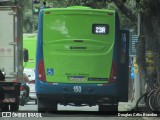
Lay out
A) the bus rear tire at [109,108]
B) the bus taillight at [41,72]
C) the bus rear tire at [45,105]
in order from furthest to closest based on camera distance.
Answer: the bus rear tire at [109,108] → the bus rear tire at [45,105] → the bus taillight at [41,72]

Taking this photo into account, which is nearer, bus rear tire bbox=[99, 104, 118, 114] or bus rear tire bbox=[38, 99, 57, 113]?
bus rear tire bbox=[38, 99, 57, 113]

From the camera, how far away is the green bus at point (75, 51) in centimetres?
1520

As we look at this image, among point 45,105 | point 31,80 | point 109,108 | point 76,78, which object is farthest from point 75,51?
point 31,80

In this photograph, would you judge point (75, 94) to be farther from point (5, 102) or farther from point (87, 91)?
point (5, 102)

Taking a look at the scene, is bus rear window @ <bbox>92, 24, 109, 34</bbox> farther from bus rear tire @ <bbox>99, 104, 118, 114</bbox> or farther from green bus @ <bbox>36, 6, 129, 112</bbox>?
bus rear tire @ <bbox>99, 104, 118, 114</bbox>

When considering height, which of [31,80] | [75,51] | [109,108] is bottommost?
[31,80]

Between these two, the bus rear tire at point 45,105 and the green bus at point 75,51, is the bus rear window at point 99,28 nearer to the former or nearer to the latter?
the green bus at point 75,51

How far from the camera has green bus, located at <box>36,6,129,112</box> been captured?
15203 mm

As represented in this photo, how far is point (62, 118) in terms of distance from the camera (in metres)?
16.2

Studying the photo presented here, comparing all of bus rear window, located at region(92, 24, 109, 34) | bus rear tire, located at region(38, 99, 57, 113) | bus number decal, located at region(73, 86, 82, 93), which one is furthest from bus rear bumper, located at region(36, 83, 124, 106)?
bus rear window, located at region(92, 24, 109, 34)

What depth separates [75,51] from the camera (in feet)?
50.1

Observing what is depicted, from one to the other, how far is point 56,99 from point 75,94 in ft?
2.07

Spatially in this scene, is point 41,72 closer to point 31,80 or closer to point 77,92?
point 77,92

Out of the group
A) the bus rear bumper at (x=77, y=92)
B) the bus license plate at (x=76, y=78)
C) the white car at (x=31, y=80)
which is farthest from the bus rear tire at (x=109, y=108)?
the white car at (x=31, y=80)
